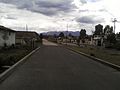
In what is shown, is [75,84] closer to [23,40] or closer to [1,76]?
[1,76]

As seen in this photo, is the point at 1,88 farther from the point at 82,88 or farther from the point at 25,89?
the point at 82,88

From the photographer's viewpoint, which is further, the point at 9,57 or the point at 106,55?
the point at 106,55

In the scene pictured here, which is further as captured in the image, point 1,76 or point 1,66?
point 1,66

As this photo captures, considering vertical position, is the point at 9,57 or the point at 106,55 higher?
the point at 9,57

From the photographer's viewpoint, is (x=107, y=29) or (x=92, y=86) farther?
(x=107, y=29)

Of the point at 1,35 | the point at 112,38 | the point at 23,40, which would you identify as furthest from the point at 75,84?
the point at 112,38

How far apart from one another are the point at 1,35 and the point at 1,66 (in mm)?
32840

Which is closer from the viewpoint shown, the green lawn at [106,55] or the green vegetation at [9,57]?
the green vegetation at [9,57]

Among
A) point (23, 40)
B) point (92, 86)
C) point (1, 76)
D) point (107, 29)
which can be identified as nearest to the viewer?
point (92, 86)

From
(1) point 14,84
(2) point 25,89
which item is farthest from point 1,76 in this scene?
(2) point 25,89

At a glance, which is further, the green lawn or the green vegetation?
the green lawn

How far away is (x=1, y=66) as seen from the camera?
15.8 meters

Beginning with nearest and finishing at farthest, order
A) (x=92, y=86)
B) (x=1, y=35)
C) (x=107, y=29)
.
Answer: (x=92, y=86), (x=1, y=35), (x=107, y=29)

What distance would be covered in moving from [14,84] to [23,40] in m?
85.0
